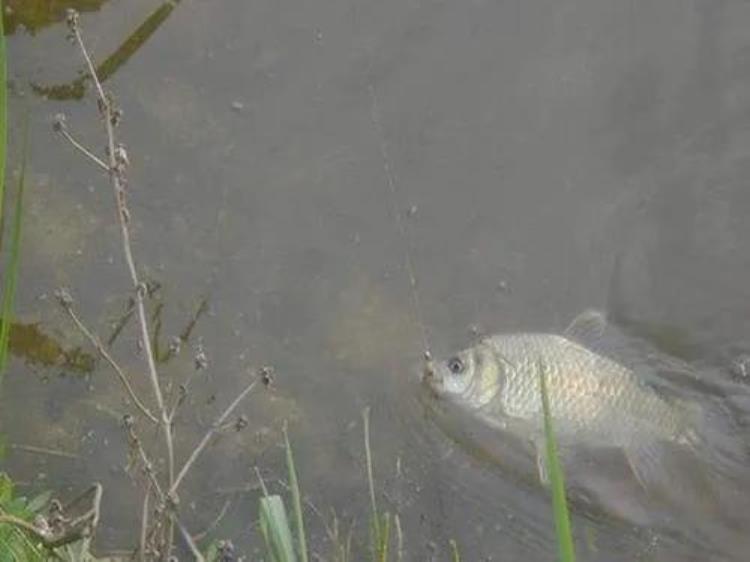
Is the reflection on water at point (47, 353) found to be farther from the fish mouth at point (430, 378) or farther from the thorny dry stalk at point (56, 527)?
the thorny dry stalk at point (56, 527)

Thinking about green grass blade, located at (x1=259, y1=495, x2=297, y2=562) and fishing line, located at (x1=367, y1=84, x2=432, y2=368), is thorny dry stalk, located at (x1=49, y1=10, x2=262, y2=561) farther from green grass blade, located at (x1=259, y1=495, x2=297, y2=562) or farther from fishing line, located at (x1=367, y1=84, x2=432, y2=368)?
fishing line, located at (x1=367, y1=84, x2=432, y2=368)

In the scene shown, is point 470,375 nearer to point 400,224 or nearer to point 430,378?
point 430,378

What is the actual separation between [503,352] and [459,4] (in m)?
1.02

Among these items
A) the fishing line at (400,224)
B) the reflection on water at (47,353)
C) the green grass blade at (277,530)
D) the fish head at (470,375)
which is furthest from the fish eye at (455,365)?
the green grass blade at (277,530)

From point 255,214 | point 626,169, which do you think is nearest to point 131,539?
point 255,214

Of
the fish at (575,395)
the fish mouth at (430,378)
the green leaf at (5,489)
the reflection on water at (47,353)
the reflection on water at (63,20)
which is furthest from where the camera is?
the reflection on water at (63,20)

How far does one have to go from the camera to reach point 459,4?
445 centimetres

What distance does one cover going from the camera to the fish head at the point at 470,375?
13.1 feet

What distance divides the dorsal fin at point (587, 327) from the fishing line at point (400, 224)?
1.15 ft

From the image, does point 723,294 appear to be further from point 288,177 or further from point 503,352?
point 288,177

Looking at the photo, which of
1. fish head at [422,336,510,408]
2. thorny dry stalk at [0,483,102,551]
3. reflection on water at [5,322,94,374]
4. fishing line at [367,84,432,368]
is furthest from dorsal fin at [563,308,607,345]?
thorny dry stalk at [0,483,102,551]

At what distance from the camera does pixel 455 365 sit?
4.04 m

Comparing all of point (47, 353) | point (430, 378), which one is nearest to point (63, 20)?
point (47, 353)

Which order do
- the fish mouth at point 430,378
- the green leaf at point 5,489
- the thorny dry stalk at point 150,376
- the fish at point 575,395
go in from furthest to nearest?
A: 1. the fish mouth at point 430,378
2. the fish at point 575,395
3. the green leaf at point 5,489
4. the thorny dry stalk at point 150,376
